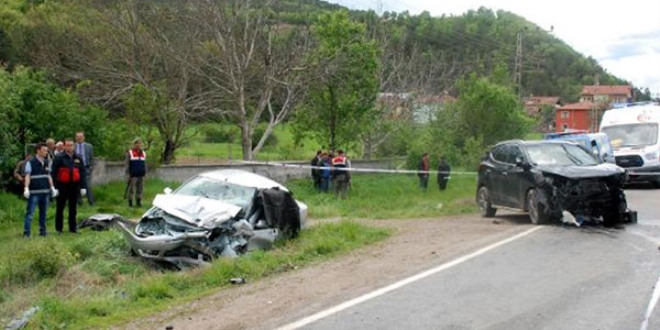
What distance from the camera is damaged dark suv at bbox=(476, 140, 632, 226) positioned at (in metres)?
A: 13.0

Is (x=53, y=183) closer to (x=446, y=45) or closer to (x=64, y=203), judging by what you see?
(x=64, y=203)

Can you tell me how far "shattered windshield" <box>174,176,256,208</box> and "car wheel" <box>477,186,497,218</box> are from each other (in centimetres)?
576

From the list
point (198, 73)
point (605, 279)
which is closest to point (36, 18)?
point (198, 73)

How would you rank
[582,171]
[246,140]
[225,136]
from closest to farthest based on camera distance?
[582,171], [246,140], [225,136]

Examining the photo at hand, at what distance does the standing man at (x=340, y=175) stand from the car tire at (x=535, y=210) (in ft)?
33.1

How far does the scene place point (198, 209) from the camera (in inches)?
458

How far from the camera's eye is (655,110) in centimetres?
2594

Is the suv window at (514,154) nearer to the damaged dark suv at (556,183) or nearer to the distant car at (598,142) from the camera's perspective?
the damaged dark suv at (556,183)

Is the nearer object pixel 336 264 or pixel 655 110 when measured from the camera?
pixel 336 264

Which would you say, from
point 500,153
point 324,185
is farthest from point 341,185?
point 500,153

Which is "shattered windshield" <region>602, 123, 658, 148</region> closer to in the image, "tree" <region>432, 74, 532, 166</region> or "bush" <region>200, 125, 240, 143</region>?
"tree" <region>432, 74, 532, 166</region>

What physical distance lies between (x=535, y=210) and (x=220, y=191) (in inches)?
229

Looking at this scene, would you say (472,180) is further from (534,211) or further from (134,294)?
(134,294)

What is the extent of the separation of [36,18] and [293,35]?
14131 mm
